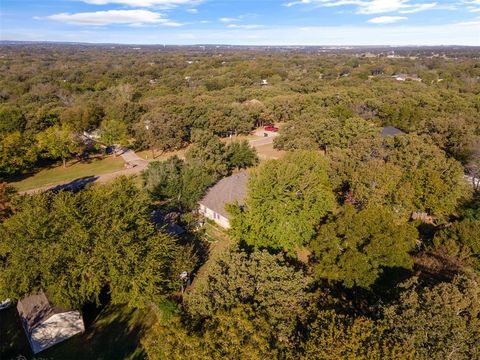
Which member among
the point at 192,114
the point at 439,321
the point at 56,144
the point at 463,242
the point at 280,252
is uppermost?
the point at 192,114

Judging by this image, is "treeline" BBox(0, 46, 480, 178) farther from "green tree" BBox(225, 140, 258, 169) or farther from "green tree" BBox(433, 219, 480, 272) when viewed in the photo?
"green tree" BBox(433, 219, 480, 272)

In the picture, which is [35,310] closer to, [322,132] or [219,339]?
[219,339]

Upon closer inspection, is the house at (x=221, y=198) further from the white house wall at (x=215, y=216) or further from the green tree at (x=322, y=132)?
the green tree at (x=322, y=132)

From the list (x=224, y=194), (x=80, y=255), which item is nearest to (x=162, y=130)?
(x=224, y=194)

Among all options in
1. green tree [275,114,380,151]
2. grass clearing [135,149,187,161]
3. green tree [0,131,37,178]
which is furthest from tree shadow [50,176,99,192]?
green tree [275,114,380,151]

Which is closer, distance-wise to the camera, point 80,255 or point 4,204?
point 80,255

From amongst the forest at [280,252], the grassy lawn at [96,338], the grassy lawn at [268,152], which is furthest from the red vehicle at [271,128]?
the grassy lawn at [96,338]
